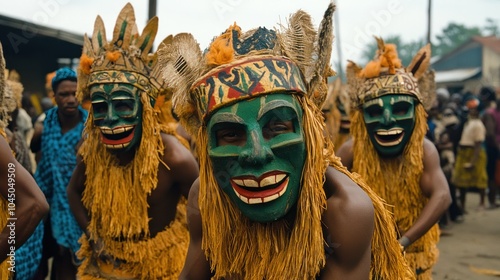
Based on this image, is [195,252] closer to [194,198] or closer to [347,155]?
[194,198]

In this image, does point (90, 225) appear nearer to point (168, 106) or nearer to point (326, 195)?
point (168, 106)

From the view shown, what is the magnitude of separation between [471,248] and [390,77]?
15.2 feet

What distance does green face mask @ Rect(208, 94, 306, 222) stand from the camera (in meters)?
1.91

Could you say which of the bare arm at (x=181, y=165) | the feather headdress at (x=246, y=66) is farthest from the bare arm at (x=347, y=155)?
the feather headdress at (x=246, y=66)

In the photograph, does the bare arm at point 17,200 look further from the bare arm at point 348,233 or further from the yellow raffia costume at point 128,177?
the bare arm at point 348,233

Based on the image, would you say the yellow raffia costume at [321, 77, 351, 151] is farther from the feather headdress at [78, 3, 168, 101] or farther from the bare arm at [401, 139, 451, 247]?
the feather headdress at [78, 3, 168, 101]

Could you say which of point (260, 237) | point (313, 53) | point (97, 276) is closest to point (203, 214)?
point (260, 237)

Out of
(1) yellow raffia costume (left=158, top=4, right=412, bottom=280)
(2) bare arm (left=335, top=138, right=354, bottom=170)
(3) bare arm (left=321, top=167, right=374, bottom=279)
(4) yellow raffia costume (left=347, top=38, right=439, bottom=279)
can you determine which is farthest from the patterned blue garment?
(3) bare arm (left=321, top=167, right=374, bottom=279)

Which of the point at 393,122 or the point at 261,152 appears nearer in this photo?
the point at 261,152

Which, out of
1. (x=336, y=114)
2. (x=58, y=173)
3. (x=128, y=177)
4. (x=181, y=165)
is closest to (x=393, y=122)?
(x=181, y=165)

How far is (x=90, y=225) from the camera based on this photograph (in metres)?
3.63

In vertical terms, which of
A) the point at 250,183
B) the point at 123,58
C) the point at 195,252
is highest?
the point at 123,58

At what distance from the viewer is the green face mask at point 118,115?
3.48 metres

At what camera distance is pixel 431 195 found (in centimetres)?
358
